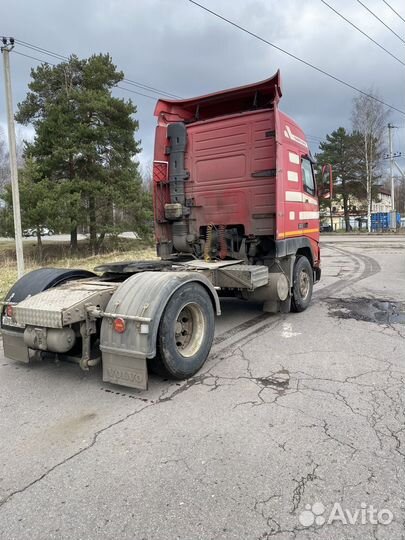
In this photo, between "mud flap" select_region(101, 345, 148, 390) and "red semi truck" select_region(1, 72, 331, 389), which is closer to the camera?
"mud flap" select_region(101, 345, 148, 390)

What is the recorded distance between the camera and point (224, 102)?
731 cm

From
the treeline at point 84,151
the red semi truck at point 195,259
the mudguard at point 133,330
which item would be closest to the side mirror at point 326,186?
the red semi truck at point 195,259

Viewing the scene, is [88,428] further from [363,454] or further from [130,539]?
[363,454]

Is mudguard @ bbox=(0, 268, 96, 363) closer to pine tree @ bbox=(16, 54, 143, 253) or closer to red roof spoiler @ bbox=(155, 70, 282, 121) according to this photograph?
red roof spoiler @ bbox=(155, 70, 282, 121)

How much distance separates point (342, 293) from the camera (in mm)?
9523

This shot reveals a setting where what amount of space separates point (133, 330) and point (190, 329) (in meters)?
0.98

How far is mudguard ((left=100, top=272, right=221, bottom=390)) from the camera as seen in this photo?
3797 mm

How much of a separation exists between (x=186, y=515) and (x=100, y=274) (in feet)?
12.9

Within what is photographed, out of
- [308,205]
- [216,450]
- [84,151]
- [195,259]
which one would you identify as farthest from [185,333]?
[84,151]

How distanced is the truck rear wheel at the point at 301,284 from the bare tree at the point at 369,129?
125 feet

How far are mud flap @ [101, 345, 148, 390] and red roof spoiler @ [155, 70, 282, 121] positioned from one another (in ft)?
15.5

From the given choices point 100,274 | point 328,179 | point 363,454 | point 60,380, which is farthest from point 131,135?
point 363,454

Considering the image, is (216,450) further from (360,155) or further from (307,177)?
(360,155)

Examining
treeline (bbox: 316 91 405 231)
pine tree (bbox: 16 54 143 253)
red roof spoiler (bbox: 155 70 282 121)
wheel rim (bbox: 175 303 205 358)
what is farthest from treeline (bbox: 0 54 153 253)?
treeline (bbox: 316 91 405 231)
